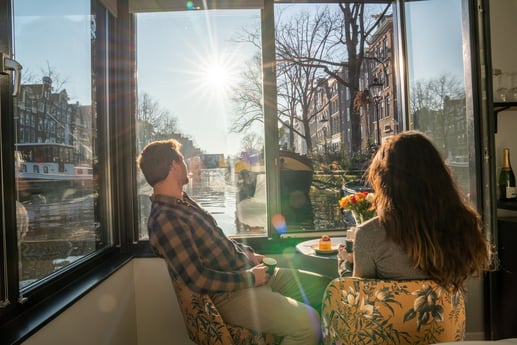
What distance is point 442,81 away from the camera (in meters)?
2.73

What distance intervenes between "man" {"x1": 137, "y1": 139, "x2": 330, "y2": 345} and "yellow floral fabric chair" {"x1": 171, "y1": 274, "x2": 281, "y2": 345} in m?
0.04

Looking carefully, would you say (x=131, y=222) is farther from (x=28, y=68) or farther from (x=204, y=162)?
(x=28, y=68)

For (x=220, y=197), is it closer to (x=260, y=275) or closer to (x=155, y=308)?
(x=155, y=308)

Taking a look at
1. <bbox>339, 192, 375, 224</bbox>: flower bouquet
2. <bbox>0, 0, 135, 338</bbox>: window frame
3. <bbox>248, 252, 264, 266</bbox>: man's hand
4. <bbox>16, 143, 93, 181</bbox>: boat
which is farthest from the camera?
<bbox>248, 252, 264, 266</bbox>: man's hand

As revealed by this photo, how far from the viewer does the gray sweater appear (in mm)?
1282

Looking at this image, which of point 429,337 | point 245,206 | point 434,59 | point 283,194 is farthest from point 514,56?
point 429,337

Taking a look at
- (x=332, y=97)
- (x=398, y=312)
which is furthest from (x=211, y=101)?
(x=398, y=312)

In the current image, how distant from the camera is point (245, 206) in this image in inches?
114

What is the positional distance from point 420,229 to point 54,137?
1635 mm

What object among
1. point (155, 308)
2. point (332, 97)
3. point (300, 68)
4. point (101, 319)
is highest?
point (300, 68)

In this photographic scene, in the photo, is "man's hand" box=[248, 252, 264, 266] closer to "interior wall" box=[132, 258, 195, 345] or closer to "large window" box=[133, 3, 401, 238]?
"large window" box=[133, 3, 401, 238]

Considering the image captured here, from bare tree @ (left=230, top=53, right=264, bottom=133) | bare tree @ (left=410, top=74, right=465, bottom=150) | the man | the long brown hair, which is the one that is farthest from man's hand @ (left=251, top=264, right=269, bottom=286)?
bare tree @ (left=410, top=74, right=465, bottom=150)

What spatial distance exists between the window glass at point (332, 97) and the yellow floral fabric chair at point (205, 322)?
1.31 metres

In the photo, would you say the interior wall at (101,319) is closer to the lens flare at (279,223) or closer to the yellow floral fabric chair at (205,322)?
the yellow floral fabric chair at (205,322)
